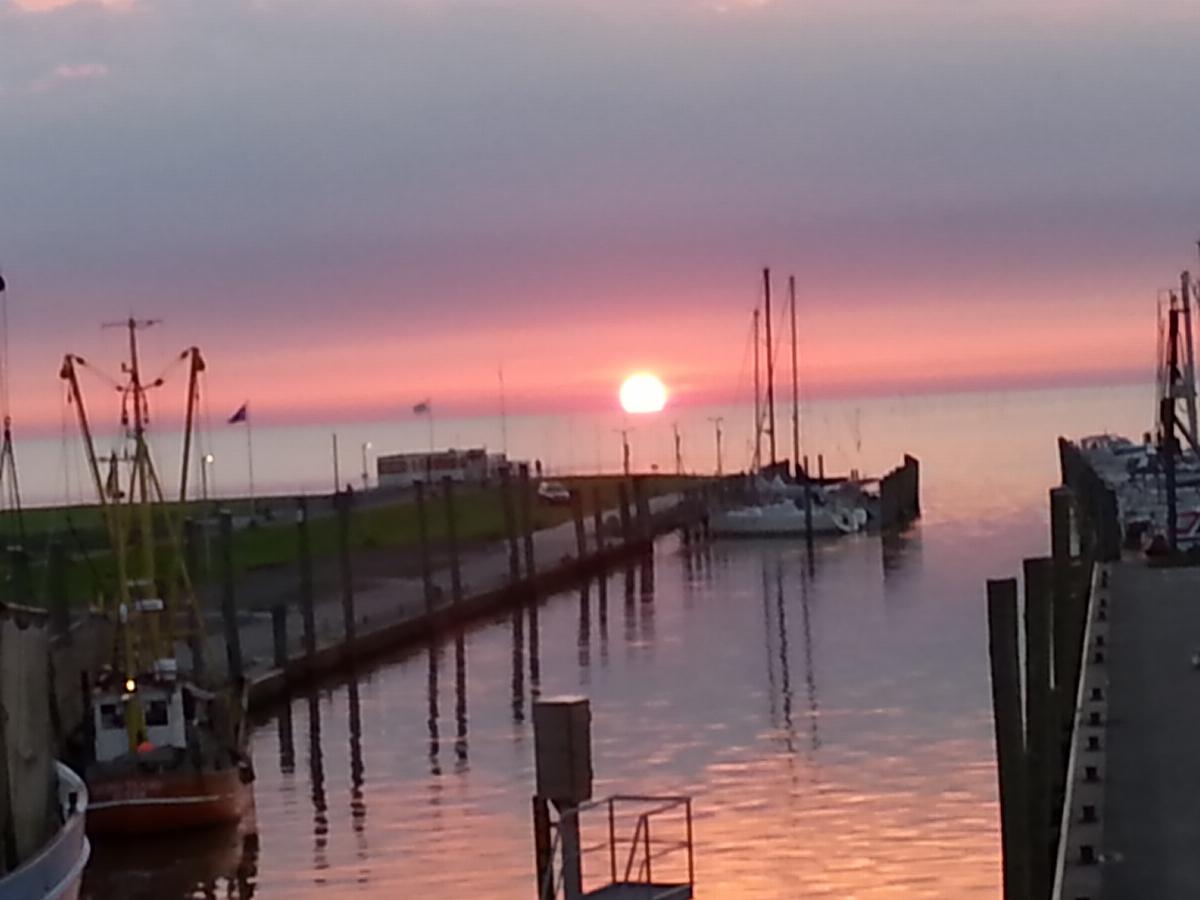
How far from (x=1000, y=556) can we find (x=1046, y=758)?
67470 mm

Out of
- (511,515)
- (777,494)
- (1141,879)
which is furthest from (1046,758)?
(777,494)

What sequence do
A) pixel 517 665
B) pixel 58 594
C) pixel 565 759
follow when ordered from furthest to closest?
pixel 517 665 < pixel 58 594 < pixel 565 759

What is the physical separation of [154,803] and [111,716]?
1.72m

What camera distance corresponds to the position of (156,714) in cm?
3209

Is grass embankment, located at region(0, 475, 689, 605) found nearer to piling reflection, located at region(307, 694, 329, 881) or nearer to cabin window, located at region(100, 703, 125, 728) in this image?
piling reflection, located at region(307, 694, 329, 881)

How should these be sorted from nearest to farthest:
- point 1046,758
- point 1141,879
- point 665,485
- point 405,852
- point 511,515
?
point 1141,879 < point 1046,758 < point 405,852 < point 511,515 < point 665,485

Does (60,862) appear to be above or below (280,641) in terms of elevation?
above

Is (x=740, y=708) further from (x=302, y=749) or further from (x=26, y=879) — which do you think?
(x=26, y=879)

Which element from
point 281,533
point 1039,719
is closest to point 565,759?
point 1039,719

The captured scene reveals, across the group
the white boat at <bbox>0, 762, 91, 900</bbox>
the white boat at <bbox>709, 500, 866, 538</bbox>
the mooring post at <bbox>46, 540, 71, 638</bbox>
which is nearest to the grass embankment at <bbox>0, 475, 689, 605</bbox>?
the mooring post at <bbox>46, 540, 71, 638</bbox>

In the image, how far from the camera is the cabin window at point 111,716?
3203cm

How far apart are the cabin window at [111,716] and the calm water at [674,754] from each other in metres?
2.16

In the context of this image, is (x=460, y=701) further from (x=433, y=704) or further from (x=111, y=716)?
(x=111, y=716)

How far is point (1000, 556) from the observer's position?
277ft
